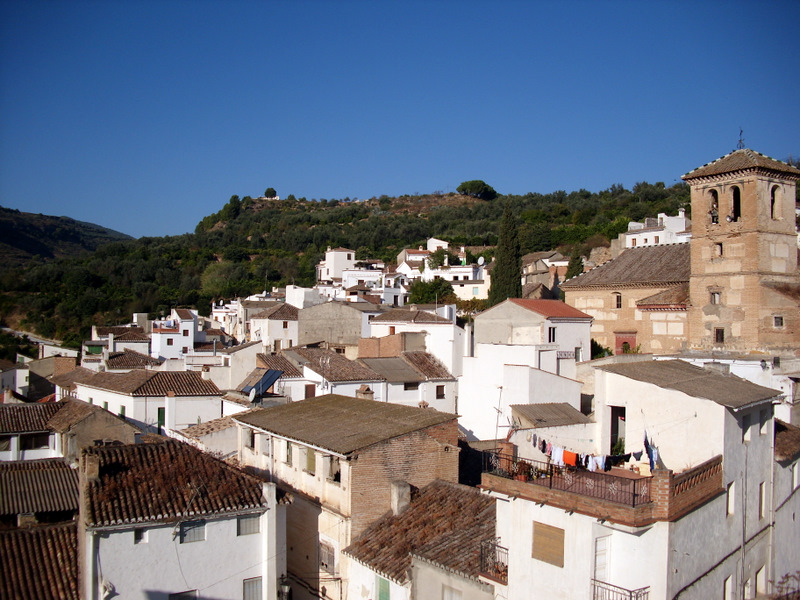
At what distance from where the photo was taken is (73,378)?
35.2 meters

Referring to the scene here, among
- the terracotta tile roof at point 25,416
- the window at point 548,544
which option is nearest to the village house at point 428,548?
the window at point 548,544

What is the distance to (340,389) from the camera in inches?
1069

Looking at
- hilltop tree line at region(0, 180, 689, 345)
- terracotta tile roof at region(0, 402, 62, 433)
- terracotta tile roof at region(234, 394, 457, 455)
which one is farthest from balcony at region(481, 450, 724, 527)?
hilltop tree line at region(0, 180, 689, 345)

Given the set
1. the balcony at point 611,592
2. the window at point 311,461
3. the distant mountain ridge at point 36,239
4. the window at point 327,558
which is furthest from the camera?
the distant mountain ridge at point 36,239

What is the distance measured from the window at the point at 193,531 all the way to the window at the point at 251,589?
4.51ft

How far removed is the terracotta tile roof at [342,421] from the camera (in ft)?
51.3

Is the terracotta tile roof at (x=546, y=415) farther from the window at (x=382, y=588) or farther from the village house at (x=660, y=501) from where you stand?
the window at (x=382, y=588)

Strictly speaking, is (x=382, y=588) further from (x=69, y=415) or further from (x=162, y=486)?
(x=69, y=415)

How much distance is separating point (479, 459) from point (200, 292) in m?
65.6

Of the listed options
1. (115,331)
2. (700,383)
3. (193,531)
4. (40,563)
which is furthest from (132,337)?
(700,383)

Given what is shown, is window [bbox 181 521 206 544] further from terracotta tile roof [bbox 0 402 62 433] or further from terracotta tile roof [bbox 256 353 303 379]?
terracotta tile roof [bbox 256 353 303 379]

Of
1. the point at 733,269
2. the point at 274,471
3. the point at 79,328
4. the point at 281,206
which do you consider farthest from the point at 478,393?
the point at 281,206

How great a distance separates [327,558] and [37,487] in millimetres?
7682

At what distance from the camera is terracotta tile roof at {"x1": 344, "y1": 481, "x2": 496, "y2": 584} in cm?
1276
